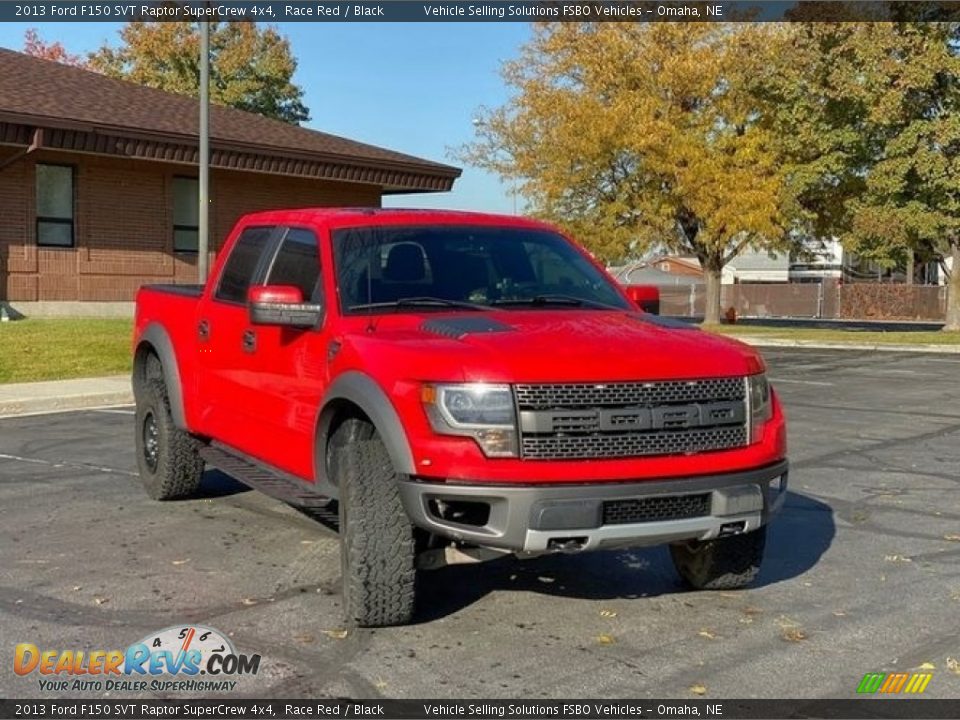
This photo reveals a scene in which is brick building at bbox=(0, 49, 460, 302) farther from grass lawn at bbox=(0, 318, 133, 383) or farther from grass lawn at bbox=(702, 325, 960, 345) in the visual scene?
grass lawn at bbox=(702, 325, 960, 345)

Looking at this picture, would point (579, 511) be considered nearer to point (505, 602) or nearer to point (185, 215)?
point (505, 602)

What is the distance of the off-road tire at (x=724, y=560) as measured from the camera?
5.29 meters

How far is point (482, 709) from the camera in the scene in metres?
3.98

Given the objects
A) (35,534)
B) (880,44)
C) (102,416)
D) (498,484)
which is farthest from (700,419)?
(880,44)

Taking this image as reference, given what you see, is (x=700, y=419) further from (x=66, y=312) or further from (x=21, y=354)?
(x=66, y=312)

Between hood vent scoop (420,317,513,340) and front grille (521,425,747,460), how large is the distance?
59cm

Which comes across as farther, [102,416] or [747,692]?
[102,416]

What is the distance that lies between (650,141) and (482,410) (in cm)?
2675

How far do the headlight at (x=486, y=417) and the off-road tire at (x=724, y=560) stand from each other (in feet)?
4.57

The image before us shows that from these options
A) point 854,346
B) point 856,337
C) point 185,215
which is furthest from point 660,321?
point 856,337

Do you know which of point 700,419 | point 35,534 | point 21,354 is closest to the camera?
point 700,419

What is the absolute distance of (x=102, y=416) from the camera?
12375 mm

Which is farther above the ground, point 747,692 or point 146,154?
point 146,154

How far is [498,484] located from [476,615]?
103cm
